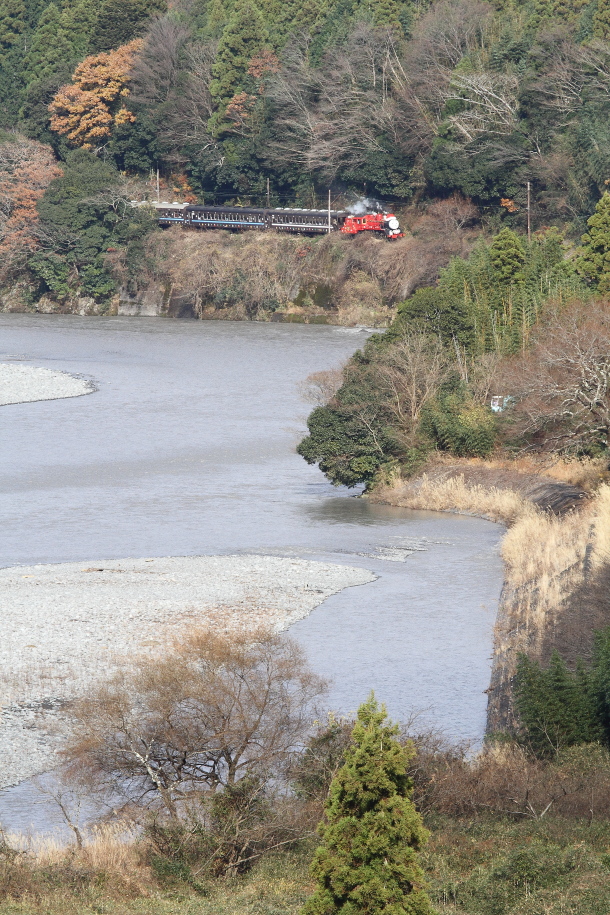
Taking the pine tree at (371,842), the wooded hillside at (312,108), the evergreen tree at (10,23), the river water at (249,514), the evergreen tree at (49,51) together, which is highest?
the evergreen tree at (10,23)

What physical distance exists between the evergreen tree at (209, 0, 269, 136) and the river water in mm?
31378

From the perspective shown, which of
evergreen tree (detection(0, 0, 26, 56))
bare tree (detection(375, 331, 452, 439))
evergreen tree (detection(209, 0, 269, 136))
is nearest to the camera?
bare tree (detection(375, 331, 452, 439))

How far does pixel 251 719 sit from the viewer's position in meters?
14.3

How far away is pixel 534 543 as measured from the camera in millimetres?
27562

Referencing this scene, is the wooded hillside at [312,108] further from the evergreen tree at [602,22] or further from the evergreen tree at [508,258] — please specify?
the evergreen tree at [508,258]

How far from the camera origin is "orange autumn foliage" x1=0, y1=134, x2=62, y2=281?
8488 cm

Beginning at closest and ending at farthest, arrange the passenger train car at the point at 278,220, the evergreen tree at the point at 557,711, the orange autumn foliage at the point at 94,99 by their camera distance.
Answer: the evergreen tree at the point at 557,711 < the passenger train car at the point at 278,220 < the orange autumn foliage at the point at 94,99

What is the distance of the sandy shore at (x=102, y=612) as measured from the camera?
1739 centimetres

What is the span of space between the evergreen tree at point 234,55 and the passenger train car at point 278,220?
6531mm

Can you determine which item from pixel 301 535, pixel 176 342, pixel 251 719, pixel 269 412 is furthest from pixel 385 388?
pixel 176 342

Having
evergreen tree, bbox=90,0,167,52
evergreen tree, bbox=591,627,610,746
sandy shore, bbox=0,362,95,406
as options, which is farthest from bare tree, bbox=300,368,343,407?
evergreen tree, bbox=90,0,167,52

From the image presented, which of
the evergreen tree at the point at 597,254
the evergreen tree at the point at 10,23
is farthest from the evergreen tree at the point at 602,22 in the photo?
the evergreen tree at the point at 10,23

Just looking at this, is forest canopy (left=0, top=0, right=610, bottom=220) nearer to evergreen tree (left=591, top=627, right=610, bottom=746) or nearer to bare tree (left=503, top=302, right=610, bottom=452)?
bare tree (left=503, top=302, right=610, bottom=452)

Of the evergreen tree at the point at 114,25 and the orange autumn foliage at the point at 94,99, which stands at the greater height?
the evergreen tree at the point at 114,25
